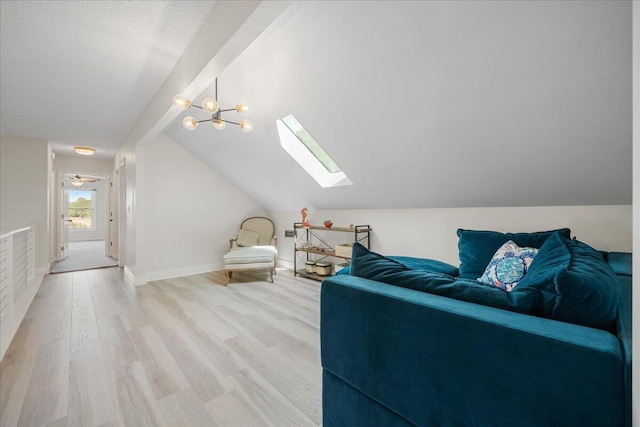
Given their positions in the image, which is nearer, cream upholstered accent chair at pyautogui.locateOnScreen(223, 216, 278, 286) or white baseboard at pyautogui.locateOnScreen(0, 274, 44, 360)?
white baseboard at pyautogui.locateOnScreen(0, 274, 44, 360)

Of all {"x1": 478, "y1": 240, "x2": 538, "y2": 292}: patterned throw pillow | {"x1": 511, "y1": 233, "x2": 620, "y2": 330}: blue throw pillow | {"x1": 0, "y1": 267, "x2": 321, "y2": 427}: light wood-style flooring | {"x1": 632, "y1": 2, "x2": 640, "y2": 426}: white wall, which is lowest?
{"x1": 0, "y1": 267, "x2": 321, "y2": 427}: light wood-style flooring

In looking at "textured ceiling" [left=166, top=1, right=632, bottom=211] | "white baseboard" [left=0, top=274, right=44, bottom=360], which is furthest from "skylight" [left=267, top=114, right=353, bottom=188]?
"white baseboard" [left=0, top=274, right=44, bottom=360]

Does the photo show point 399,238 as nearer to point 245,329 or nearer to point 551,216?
point 551,216

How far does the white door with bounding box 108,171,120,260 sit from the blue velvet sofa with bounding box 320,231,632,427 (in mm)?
6696

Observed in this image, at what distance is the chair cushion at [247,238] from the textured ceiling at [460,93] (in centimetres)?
232

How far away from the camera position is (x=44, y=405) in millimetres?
1457

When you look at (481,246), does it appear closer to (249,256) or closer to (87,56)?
(249,256)

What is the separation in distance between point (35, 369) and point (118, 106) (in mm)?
2923

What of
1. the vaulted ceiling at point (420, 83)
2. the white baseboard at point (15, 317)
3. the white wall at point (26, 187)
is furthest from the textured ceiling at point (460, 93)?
the white wall at point (26, 187)

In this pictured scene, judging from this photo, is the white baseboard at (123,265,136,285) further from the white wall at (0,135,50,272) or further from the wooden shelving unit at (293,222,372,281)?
the wooden shelving unit at (293,222,372,281)

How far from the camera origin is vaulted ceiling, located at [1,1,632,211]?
1433 millimetres

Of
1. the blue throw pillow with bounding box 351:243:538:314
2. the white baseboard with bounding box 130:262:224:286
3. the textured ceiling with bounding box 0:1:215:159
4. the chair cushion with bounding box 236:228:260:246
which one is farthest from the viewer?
the chair cushion with bounding box 236:228:260:246

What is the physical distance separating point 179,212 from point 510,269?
14.7ft

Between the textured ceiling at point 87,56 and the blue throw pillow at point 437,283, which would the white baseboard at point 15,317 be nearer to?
the textured ceiling at point 87,56
